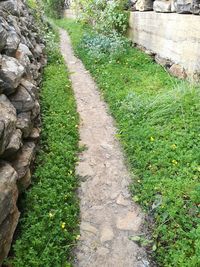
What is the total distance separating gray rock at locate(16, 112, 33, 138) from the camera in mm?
4604

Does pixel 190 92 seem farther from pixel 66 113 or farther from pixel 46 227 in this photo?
pixel 46 227

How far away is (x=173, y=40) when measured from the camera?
839 centimetres

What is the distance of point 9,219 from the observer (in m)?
3.46

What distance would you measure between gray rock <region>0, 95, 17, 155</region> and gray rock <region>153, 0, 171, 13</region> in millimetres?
6223

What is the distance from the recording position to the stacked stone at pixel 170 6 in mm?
7323

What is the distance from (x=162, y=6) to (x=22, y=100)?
6018 mm

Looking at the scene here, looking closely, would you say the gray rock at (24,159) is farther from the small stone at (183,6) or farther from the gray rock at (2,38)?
the small stone at (183,6)

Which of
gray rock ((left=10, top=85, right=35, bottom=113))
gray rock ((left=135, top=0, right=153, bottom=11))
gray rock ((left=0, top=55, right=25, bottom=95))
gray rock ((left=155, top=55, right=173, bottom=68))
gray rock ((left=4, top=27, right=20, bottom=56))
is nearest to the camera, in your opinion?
gray rock ((left=0, top=55, right=25, bottom=95))

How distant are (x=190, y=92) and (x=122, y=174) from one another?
2.56 metres

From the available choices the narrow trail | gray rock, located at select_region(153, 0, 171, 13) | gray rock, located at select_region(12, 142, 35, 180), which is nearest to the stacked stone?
gray rock, located at select_region(153, 0, 171, 13)

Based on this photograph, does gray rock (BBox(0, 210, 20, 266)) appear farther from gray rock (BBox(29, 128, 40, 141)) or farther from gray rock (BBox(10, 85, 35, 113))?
gray rock (BBox(10, 85, 35, 113))

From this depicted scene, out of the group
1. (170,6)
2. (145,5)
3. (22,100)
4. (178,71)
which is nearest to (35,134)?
(22,100)

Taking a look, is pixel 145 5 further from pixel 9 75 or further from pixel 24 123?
pixel 24 123

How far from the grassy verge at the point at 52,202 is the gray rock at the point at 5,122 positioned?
94cm
